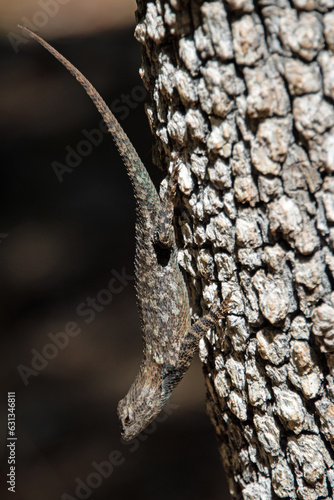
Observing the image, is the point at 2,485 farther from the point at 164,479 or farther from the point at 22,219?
the point at 22,219

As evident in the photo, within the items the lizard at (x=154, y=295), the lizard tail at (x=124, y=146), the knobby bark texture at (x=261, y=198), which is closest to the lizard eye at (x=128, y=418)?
the lizard at (x=154, y=295)

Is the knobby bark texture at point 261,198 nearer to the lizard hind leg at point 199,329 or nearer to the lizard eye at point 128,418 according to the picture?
the lizard hind leg at point 199,329

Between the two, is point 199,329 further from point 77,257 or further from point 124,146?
point 77,257

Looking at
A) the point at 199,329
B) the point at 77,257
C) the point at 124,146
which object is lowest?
the point at 199,329

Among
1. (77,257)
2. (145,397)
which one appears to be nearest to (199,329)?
(145,397)

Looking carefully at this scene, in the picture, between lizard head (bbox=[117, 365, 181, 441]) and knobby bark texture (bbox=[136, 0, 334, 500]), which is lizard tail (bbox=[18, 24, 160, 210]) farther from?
lizard head (bbox=[117, 365, 181, 441])

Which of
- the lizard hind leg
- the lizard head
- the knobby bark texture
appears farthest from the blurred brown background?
the knobby bark texture

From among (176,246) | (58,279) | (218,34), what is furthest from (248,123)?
(58,279)
